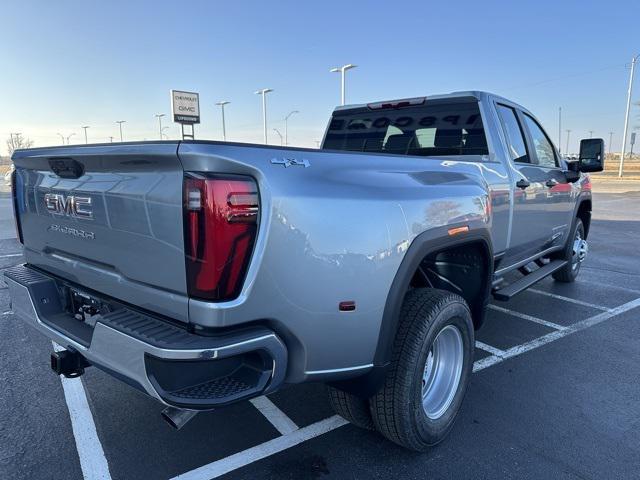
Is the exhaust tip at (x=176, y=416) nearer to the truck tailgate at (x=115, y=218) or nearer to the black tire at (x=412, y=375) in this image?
the truck tailgate at (x=115, y=218)

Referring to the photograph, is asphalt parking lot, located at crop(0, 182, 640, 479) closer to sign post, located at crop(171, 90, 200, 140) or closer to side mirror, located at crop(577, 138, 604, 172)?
side mirror, located at crop(577, 138, 604, 172)

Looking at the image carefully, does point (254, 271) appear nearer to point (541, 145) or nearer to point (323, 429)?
point (323, 429)

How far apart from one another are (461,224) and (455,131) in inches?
60.4

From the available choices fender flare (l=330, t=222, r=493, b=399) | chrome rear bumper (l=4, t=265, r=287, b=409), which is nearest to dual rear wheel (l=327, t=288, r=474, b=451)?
fender flare (l=330, t=222, r=493, b=399)

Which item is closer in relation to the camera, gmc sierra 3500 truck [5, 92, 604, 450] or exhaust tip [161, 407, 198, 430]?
gmc sierra 3500 truck [5, 92, 604, 450]

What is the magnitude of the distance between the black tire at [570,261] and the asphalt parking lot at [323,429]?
5.64 ft

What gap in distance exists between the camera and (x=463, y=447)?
2707 mm

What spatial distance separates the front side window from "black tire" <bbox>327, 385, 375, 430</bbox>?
10.7ft

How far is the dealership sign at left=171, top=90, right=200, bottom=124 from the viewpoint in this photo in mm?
28469

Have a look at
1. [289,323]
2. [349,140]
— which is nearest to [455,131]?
[349,140]

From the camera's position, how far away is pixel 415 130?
428cm

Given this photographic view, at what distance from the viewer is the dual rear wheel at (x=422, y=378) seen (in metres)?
2.40

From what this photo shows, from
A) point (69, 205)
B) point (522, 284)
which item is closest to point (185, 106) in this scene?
point (522, 284)

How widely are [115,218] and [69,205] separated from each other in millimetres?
473
